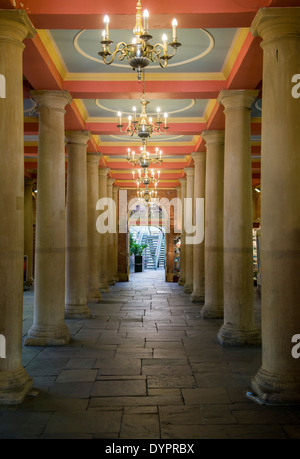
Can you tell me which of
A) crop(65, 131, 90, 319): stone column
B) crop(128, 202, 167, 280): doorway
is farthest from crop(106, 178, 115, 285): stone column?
crop(65, 131, 90, 319): stone column

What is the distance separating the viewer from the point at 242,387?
493 centimetres

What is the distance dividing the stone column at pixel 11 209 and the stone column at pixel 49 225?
7.55ft

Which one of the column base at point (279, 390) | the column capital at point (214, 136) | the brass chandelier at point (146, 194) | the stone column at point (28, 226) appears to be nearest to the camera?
the column base at point (279, 390)

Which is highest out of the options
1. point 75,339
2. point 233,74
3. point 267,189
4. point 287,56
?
point 233,74

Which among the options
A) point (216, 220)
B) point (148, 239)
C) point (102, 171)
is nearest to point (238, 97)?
point (216, 220)

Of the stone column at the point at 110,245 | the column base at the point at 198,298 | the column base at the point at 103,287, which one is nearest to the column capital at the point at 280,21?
the column base at the point at 198,298

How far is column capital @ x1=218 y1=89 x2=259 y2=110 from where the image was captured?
22.8 feet

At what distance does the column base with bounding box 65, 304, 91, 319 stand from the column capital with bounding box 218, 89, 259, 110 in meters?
5.29

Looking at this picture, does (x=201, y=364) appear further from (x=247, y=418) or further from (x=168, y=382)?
(x=247, y=418)

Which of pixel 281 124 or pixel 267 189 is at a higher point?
pixel 281 124

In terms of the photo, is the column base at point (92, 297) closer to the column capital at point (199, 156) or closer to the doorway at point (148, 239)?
the column capital at point (199, 156)

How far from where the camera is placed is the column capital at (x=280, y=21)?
4391 mm

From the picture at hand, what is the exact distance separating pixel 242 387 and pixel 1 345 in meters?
2.68
